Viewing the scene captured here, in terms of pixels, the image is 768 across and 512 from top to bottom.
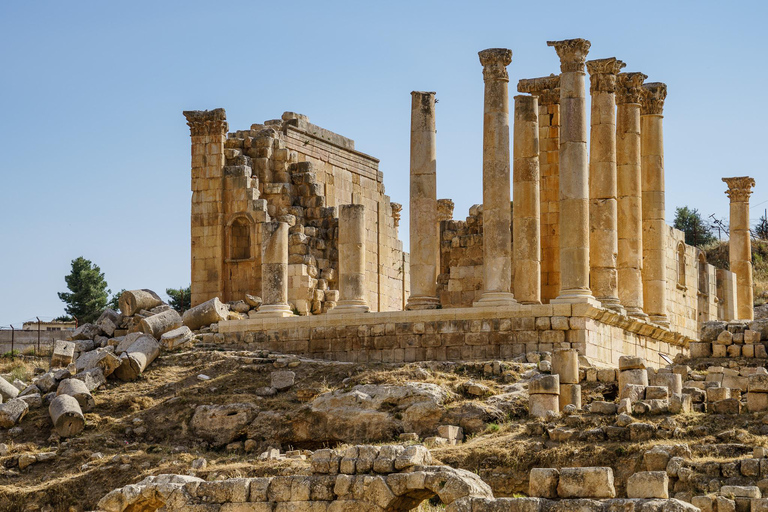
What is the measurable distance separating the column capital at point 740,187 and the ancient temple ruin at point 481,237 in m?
4.12

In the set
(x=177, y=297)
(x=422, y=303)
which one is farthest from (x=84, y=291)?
(x=422, y=303)

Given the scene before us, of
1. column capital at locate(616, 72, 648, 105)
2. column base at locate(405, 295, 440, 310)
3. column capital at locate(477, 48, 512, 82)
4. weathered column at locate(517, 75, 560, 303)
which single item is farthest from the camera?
column capital at locate(616, 72, 648, 105)

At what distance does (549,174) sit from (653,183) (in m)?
3.38

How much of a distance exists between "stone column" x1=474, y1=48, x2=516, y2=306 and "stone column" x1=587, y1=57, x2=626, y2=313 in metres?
2.48

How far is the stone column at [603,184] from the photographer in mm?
34312

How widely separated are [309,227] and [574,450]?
1794 cm

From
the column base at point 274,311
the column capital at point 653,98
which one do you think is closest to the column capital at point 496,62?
the column capital at point 653,98

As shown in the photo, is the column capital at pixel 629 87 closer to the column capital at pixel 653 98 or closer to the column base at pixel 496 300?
the column capital at pixel 653 98

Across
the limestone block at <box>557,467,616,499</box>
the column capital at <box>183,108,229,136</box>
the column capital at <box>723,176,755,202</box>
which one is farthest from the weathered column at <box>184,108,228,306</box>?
the limestone block at <box>557,467,616,499</box>

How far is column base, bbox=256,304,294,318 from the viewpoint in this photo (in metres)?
35.6

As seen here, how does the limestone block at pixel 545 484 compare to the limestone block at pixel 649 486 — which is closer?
the limestone block at pixel 649 486

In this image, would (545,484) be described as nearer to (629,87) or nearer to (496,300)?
(496,300)

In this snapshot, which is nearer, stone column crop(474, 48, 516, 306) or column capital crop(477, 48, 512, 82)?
stone column crop(474, 48, 516, 306)

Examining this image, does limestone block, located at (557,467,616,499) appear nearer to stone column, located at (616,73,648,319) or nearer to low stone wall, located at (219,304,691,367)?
low stone wall, located at (219,304,691,367)
